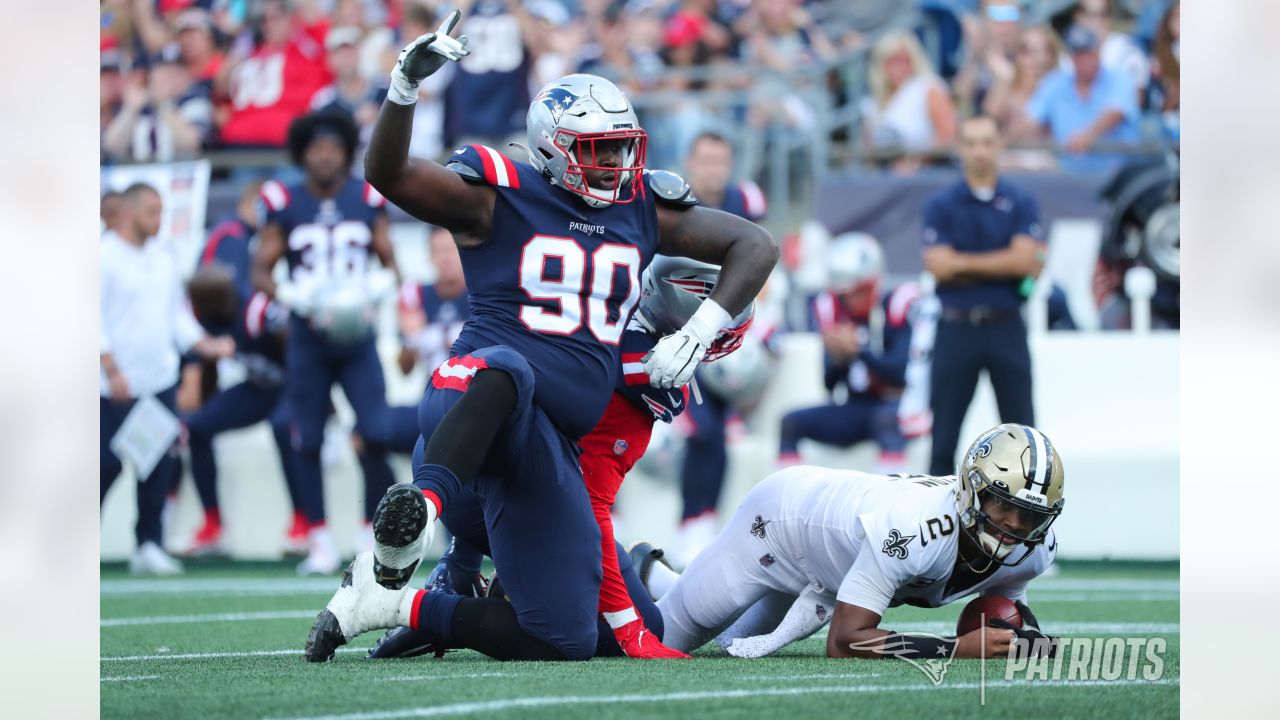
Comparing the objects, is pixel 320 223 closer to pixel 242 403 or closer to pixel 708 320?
pixel 242 403

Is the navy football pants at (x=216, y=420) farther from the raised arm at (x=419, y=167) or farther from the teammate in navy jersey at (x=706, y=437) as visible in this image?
the raised arm at (x=419, y=167)

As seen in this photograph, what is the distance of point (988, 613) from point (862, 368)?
4.43 m

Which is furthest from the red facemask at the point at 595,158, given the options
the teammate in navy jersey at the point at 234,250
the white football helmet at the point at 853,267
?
the teammate in navy jersey at the point at 234,250

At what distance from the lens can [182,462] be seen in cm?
927

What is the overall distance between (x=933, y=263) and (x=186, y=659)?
416 cm

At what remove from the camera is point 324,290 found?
792cm

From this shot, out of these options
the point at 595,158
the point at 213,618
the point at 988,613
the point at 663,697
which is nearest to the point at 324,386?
the point at 213,618

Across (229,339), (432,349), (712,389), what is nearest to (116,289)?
(229,339)

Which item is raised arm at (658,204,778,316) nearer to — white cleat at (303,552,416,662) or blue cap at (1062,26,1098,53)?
white cleat at (303,552,416,662)

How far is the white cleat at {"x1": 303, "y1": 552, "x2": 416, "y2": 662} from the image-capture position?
13.5 feet

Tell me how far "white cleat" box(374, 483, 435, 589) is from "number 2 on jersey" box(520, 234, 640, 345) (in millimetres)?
810

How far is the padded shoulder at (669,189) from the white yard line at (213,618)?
2.20m

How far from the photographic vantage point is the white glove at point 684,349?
4281 mm

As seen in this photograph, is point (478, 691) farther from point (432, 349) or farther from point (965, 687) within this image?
point (432, 349)
